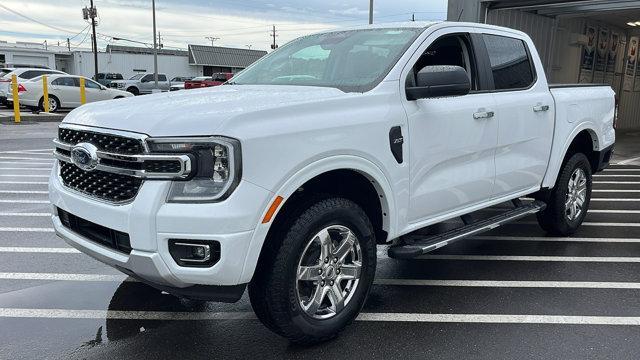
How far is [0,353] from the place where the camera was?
3.26m

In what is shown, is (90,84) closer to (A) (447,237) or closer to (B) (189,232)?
(A) (447,237)

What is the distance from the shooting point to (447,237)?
157 inches

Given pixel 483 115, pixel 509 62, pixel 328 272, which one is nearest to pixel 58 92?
pixel 509 62

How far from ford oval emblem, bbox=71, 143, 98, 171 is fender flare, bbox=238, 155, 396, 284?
1.01 m

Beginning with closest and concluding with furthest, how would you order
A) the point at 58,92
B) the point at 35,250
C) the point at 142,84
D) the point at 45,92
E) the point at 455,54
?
the point at 455,54, the point at 35,250, the point at 45,92, the point at 58,92, the point at 142,84

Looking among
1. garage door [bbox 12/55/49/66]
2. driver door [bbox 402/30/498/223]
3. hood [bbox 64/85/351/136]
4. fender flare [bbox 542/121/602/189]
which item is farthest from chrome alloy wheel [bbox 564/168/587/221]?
garage door [bbox 12/55/49/66]

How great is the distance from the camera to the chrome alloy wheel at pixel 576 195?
5.66m

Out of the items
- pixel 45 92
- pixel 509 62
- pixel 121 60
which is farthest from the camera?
pixel 121 60

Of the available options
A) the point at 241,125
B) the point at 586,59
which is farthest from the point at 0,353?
the point at 586,59

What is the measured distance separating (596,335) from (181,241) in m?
2.70

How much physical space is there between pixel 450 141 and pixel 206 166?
189cm

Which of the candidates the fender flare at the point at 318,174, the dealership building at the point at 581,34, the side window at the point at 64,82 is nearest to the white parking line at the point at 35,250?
the fender flare at the point at 318,174

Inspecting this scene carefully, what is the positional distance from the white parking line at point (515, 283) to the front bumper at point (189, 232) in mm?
1990

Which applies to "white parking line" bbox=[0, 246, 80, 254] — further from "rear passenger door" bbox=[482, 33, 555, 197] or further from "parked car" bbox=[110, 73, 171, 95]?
"parked car" bbox=[110, 73, 171, 95]
